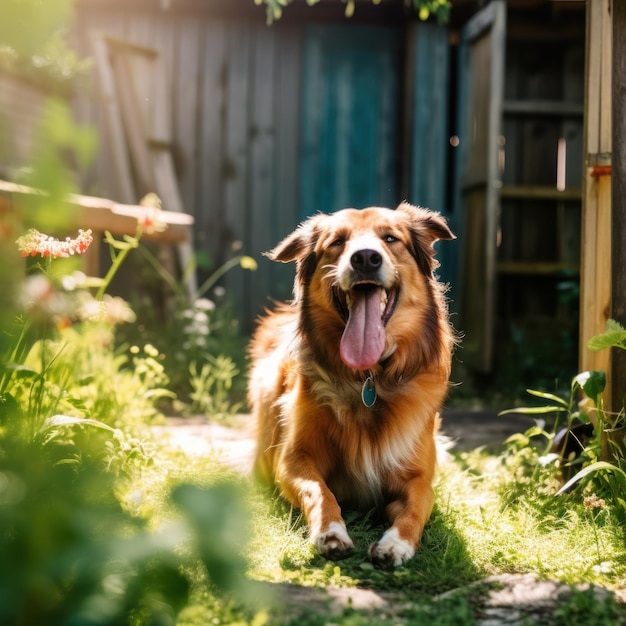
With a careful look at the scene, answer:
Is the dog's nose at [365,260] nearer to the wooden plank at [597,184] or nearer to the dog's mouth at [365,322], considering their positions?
the dog's mouth at [365,322]

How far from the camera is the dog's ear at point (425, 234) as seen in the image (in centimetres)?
330

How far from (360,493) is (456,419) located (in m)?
2.33

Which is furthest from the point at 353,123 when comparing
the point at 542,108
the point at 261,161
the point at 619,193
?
the point at 619,193

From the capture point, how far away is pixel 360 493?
3086 millimetres

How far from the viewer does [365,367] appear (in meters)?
2.99

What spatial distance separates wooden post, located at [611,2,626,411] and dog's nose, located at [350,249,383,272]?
0.94 m

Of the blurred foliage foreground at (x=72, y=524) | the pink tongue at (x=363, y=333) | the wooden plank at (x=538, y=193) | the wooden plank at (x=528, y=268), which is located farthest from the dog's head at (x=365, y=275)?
the wooden plank at (x=538, y=193)

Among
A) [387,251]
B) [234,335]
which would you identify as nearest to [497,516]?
[387,251]

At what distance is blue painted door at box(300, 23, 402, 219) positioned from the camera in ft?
24.5

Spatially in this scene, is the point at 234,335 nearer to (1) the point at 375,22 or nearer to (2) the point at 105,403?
(2) the point at 105,403

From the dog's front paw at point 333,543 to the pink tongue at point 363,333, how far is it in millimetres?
690

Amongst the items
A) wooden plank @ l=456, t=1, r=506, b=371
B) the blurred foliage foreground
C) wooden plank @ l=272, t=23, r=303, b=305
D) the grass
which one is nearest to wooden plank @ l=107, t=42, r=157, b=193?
wooden plank @ l=272, t=23, r=303, b=305

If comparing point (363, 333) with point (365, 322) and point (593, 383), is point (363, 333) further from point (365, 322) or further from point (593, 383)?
point (593, 383)

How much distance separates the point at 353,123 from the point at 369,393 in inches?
198
